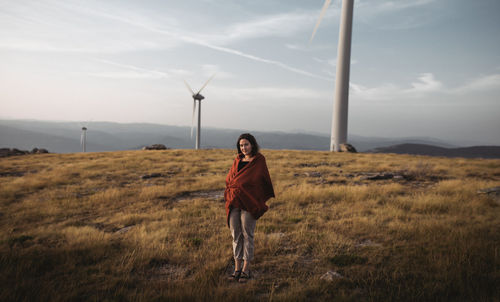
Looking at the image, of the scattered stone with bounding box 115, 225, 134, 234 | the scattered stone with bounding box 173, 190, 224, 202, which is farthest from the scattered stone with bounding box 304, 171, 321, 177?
the scattered stone with bounding box 115, 225, 134, 234

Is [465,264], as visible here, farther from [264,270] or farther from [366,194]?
[366,194]

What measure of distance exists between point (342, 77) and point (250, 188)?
3689 centimetres

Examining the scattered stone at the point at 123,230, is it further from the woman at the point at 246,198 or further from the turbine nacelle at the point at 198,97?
the turbine nacelle at the point at 198,97

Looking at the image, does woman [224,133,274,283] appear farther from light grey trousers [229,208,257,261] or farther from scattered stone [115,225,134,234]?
Answer: scattered stone [115,225,134,234]

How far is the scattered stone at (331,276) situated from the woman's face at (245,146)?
253 centimetres

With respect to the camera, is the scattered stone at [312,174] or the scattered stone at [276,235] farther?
the scattered stone at [312,174]

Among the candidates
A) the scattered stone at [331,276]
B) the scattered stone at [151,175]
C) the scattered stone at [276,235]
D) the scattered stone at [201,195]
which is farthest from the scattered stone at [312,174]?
the scattered stone at [331,276]

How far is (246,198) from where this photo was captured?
14.0 ft

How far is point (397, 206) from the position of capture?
8555 mm

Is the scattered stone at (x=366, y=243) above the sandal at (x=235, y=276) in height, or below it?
above

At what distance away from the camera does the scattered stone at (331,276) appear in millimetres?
4352

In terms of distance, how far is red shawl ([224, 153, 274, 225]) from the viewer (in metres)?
4.25

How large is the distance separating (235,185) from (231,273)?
1.74 m

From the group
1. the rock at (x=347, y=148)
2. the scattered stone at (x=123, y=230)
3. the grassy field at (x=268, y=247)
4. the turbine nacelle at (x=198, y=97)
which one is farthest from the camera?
the turbine nacelle at (x=198, y=97)
